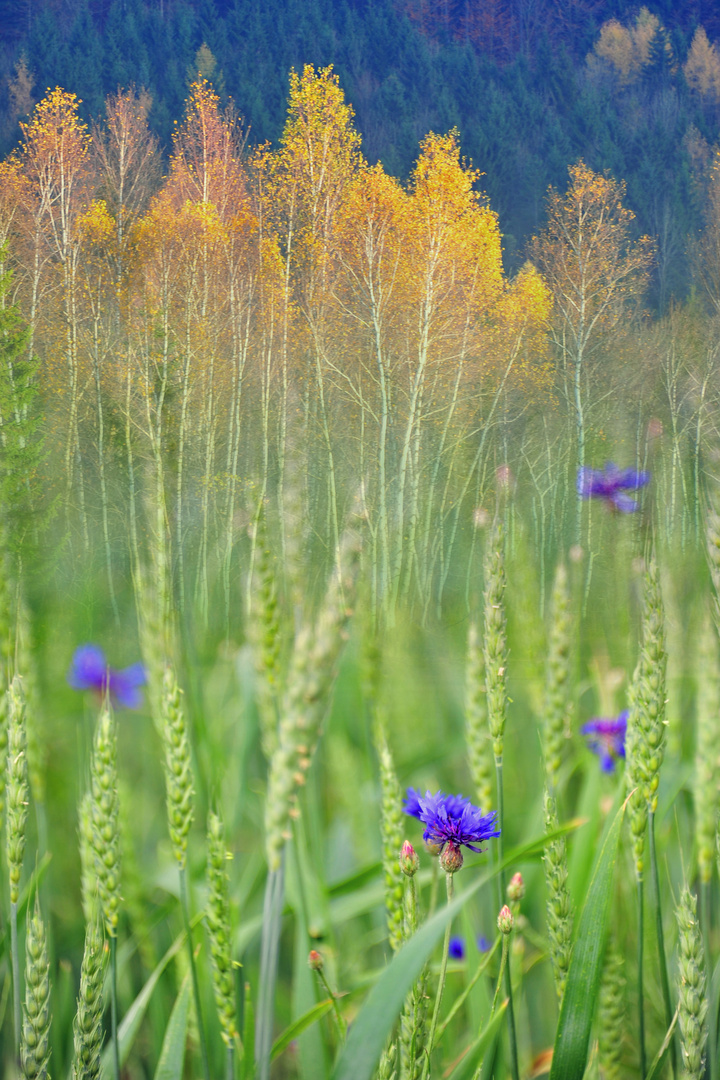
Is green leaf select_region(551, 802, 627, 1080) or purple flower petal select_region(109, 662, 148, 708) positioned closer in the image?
green leaf select_region(551, 802, 627, 1080)

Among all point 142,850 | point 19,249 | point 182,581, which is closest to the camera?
point 182,581

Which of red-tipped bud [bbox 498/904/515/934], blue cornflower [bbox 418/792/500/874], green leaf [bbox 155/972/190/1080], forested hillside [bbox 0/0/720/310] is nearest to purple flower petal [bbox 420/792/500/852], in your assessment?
blue cornflower [bbox 418/792/500/874]

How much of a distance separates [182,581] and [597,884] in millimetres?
799

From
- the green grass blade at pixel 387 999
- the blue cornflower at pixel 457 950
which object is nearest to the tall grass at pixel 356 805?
the green grass blade at pixel 387 999

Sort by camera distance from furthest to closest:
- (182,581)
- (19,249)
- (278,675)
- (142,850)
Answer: (142,850) → (19,249) → (182,581) → (278,675)

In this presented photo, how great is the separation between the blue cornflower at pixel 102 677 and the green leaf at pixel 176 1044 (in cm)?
55

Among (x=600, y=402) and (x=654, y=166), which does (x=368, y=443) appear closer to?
(x=600, y=402)

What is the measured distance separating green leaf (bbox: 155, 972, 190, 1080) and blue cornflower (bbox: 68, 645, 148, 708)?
55 cm

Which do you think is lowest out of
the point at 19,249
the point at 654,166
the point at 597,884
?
the point at 597,884

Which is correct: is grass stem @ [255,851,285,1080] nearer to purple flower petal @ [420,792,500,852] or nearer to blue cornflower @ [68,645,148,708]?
purple flower petal @ [420,792,500,852]

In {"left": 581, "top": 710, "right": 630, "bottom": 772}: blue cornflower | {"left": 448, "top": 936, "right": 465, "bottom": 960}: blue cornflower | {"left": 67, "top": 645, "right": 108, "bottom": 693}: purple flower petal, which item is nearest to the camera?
{"left": 581, "top": 710, "right": 630, "bottom": 772}: blue cornflower

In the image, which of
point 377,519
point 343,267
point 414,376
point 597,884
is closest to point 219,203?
point 343,267

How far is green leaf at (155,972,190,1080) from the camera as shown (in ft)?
2.42

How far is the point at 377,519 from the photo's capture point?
1269 millimetres
